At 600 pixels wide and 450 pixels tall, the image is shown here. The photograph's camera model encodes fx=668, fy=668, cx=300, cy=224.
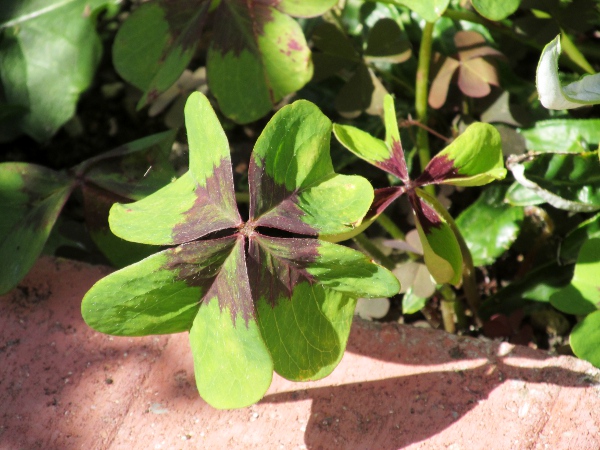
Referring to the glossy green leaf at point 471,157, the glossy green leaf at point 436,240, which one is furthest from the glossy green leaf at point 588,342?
the glossy green leaf at point 471,157

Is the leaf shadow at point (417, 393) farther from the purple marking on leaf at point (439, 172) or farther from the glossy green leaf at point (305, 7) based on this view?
the glossy green leaf at point (305, 7)

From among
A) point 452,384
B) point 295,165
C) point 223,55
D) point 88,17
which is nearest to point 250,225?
point 295,165

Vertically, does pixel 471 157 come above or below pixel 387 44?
above

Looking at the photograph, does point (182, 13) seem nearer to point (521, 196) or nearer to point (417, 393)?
point (521, 196)

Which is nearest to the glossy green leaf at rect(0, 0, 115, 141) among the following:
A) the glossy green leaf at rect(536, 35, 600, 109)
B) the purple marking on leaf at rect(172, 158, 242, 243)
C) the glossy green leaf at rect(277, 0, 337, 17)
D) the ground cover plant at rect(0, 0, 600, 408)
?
the ground cover plant at rect(0, 0, 600, 408)

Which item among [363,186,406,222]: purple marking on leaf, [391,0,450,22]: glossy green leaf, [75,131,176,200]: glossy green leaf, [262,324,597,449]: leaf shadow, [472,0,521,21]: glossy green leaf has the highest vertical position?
[391,0,450,22]: glossy green leaf

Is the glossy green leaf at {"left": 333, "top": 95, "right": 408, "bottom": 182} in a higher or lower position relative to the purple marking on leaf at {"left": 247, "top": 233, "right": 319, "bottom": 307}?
higher

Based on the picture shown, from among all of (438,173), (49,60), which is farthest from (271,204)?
(49,60)

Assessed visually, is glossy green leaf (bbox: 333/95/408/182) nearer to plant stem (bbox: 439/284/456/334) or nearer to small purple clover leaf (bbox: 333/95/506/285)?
small purple clover leaf (bbox: 333/95/506/285)
